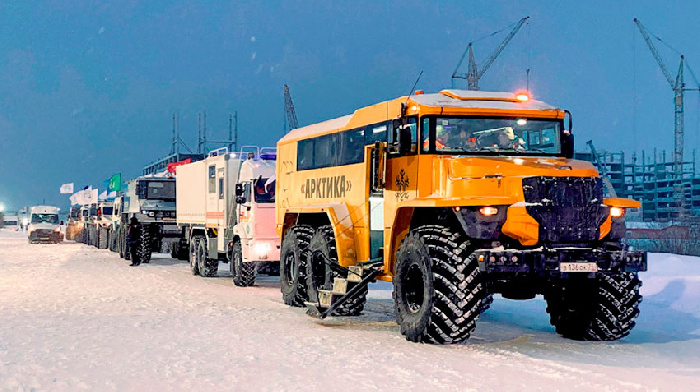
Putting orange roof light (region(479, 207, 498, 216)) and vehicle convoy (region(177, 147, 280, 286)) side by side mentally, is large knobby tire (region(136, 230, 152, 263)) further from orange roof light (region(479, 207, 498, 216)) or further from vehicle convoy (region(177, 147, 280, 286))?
orange roof light (region(479, 207, 498, 216))

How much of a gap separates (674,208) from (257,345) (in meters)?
161

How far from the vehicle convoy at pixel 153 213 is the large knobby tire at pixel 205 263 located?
578 centimetres

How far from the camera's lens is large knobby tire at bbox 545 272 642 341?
12.2 meters

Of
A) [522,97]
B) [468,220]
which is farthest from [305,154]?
[468,220]

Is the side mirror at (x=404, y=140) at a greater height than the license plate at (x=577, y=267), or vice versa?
the side mirror at (x=404, y=140)

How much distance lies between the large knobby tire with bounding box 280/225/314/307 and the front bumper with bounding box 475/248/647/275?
626 cm

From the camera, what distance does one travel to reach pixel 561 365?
10.2 m

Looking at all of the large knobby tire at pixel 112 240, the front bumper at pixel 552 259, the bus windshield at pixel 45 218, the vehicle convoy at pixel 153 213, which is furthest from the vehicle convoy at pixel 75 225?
the front bumper at pixel 552 259

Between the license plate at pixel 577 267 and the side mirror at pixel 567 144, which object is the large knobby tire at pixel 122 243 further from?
the license plate at pixel 577 267

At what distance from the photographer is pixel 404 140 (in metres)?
12.7

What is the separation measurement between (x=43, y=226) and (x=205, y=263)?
3441 centimetres

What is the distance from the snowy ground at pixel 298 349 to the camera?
9.28 metres

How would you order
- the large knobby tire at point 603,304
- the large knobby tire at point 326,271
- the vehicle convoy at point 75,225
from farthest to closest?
the vehicle convoy at point 75,225 → the large knobby tire at point 326,271 → the large knobby tire at point 603,304

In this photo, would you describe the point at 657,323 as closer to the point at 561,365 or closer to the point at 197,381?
the point at 561,365
